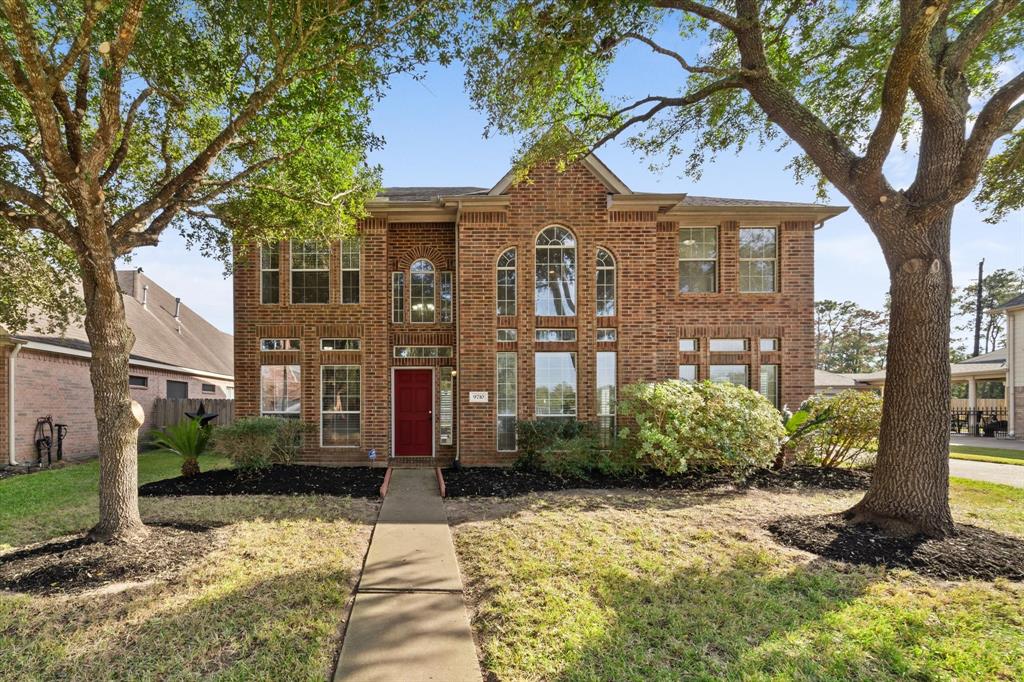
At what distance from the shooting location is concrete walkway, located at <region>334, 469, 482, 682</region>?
3.19m

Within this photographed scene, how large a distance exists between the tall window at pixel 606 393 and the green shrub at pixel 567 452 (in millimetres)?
463

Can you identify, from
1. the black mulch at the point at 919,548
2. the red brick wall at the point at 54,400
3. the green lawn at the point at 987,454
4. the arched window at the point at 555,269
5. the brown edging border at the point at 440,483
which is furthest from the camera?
the green lawn at the point at 987,454

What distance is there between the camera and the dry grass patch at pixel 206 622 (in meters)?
3.15

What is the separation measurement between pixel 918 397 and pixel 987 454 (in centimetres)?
1312

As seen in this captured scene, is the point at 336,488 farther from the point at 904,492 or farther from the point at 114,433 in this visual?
the point at 904,492

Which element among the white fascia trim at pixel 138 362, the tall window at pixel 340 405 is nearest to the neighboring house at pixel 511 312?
the tall window at pixel 340 405

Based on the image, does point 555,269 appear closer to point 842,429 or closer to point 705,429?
point 705,429

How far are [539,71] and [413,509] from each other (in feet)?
22.4

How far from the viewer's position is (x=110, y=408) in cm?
509

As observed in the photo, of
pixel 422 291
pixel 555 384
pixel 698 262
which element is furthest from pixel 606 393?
pixel 422 291

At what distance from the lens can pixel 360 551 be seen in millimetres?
5305

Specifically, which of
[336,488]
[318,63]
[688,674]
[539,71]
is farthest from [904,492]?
[318,63]

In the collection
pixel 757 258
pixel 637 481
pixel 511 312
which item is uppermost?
pixel 757 258

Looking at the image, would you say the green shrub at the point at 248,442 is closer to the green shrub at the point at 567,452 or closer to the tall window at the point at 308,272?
the tall window at the point at 308,272
